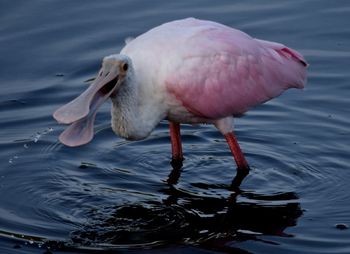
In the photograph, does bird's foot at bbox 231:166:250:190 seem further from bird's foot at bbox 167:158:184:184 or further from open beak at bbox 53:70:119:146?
open beak at bbox 53:70:119:146

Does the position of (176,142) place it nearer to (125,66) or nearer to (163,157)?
(163,157)

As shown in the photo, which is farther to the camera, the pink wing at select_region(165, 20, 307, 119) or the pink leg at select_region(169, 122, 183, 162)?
the pink leg at select_region(169, 122, 183, 162)

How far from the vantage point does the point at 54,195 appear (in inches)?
382

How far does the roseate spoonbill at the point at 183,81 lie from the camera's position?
9.23 meters

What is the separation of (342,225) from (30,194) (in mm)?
2751

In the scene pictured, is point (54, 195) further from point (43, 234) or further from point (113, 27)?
point (113, 27)

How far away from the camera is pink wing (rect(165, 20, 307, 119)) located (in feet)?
32.5

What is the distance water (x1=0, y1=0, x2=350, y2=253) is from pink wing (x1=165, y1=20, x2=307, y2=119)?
0.64 meters

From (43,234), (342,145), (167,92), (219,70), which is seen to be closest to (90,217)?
(43,234)

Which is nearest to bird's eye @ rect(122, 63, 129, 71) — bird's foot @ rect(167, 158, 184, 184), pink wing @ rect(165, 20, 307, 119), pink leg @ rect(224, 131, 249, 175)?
pink wing @ rect(165, 20, 307, 119)

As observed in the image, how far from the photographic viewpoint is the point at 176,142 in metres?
10.6

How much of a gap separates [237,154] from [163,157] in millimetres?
875

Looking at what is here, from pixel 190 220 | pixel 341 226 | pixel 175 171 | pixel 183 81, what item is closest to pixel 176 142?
pixel 175 171

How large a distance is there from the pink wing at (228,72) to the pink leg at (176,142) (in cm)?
51
